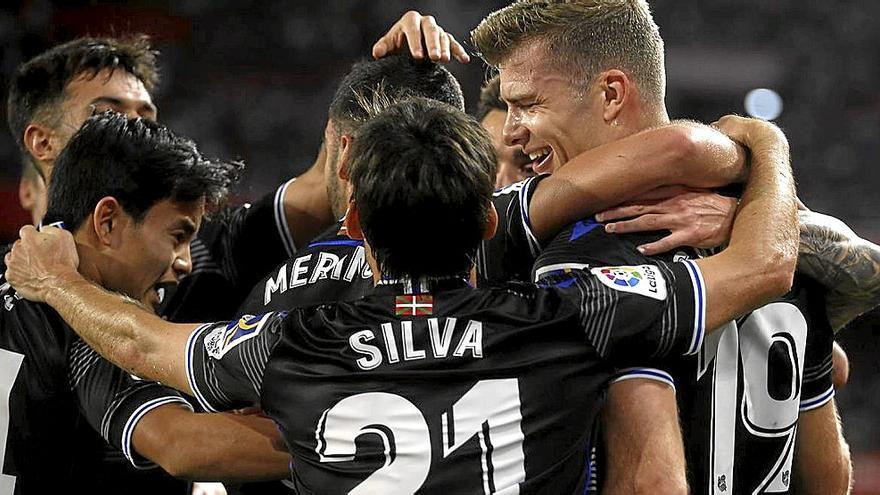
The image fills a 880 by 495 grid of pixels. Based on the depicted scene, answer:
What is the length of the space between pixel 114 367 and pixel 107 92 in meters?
1.59

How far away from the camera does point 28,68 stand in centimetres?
367

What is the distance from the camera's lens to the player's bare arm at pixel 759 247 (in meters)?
1.83

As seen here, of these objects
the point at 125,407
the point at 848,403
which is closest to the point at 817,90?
the point at 848,403

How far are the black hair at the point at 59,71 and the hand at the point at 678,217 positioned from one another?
7.23 ft

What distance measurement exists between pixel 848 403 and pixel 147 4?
6503mm

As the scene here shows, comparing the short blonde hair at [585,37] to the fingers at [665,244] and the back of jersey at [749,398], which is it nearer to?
the fingers at [665,244]

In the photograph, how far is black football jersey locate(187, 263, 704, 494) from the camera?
1728 millimetres

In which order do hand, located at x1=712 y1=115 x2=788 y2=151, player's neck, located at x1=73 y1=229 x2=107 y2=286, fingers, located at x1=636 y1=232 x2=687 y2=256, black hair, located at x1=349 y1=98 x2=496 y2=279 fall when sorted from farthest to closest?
player's neck, located at x1=73 y1=229 x2=107 y2=286 < hand, located at x1=712 y1=115 x2=788 y2=151 < fingers, located at x1=636 y1=232 x2=687 y2=256 < black hair, located at x1=349 y1=98 x2=496 y2=279

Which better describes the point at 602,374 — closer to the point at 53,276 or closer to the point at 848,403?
the point at 53,276

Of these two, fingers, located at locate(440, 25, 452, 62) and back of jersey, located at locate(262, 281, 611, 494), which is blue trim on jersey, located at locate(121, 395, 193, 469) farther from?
fingers, located at locate(440, 25, 452, 62)

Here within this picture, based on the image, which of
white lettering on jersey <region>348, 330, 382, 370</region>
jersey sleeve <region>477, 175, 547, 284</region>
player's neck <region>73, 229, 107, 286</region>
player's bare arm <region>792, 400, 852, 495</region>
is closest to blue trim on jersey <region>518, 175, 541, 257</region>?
jersey sleeve <region>477, 175, 547, 284</region>

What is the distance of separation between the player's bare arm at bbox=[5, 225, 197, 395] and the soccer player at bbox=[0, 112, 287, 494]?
125mm

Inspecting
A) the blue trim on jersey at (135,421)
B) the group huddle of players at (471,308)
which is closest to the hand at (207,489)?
the group huddle of players at (471,308)

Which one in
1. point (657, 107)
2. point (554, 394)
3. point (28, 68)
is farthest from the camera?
point (28, 68)
